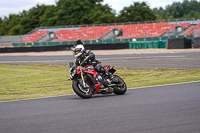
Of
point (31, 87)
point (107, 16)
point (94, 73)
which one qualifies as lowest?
point (31, 87)

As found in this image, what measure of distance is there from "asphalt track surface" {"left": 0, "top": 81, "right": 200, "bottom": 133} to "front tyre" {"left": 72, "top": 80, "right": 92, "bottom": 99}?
0.36 m

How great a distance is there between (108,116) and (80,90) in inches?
101

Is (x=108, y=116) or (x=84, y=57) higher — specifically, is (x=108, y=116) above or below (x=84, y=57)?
below

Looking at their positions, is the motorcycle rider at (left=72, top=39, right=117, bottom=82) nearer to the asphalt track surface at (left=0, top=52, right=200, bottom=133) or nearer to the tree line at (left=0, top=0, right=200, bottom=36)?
the asphalt track surface at (left=0, top=52, right=200, bottom=133)

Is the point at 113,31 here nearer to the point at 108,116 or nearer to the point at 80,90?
the point at 80,90

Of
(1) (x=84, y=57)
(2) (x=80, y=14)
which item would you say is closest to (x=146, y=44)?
(1) (x=84, y=57)

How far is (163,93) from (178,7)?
128297mm

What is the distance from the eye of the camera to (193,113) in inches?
222

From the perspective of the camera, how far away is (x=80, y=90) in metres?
8.22

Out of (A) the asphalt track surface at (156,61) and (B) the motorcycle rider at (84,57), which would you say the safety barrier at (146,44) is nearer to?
(A) the asphalt track surface at (156,61)

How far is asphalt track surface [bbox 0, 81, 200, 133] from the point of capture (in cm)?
490

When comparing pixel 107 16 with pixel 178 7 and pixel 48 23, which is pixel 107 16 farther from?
Answer: pixel 178 7


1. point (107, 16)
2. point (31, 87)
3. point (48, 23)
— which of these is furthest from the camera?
point (48, 23)

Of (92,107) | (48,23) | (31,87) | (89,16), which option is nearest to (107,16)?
(89,16)
